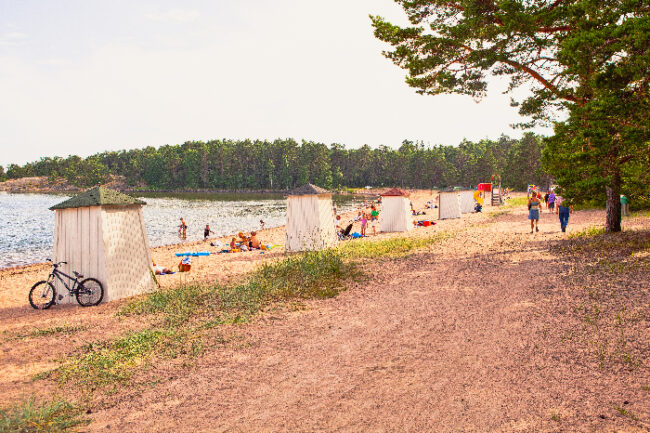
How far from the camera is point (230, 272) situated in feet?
38.1

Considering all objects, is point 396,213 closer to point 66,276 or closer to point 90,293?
point 90,293

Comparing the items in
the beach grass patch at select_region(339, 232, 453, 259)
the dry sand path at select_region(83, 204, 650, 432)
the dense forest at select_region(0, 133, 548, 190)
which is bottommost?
the dry sand path at select_region(83, 204, 650, 432)

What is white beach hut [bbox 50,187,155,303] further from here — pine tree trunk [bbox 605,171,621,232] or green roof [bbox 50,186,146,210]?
pine tree trunk [bbox 605,171,621,232]

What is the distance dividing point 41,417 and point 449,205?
27545 mm

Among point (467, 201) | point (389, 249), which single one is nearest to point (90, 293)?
point (389, 249)

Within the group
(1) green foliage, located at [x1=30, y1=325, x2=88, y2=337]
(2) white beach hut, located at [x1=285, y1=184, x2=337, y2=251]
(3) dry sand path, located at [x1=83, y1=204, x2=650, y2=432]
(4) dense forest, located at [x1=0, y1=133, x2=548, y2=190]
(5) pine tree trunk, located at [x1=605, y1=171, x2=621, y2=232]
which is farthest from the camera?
(4) dense forest, located at [x1=0, y1=133, x2=548, y2=190]

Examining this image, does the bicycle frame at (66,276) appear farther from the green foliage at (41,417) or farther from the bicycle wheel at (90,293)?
the green foliage at (41,417)

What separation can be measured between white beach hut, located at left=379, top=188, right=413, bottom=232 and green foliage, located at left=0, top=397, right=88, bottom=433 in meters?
18.0

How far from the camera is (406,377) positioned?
172 inches

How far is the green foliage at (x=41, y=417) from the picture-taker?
3725 mm

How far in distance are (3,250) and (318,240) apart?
21.9 m

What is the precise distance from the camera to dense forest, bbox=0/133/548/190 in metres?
97.8

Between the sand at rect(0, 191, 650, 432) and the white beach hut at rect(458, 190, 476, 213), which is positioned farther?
the white beach hut at rect(458, 190, 476, 213)

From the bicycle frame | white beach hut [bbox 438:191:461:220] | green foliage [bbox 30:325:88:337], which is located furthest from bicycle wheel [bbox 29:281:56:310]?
white beach hut [bbox 438:191:461:220]
